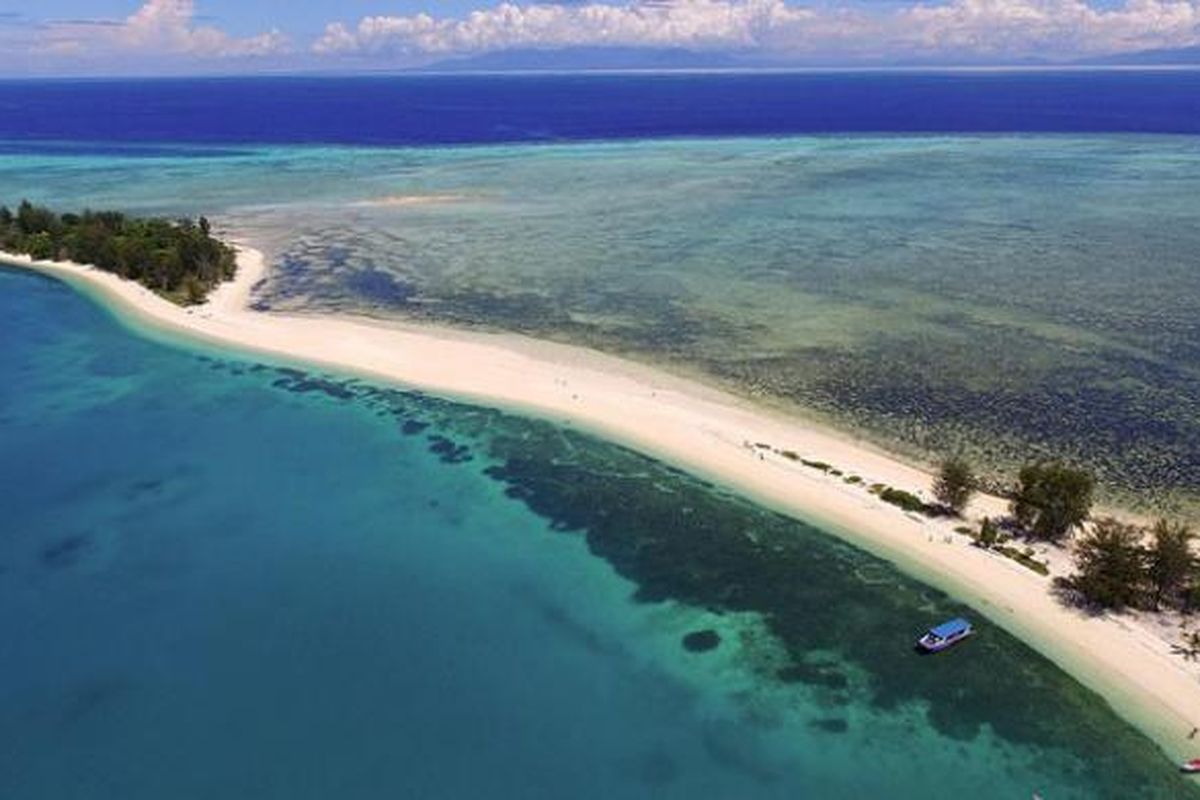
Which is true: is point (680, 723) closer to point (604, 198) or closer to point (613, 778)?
point (613, 778)

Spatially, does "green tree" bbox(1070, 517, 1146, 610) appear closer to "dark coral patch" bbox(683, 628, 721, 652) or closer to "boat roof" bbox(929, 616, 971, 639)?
"boat roof" bbox(929, 616, 971, 639)

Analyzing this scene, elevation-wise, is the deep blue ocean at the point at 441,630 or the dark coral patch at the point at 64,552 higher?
the dark coral patch at the point at 64,552

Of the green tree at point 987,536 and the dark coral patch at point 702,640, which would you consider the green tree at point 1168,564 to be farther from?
the dark coral patch at point 702,640

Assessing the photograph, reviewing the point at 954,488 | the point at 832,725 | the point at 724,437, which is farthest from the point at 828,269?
the point at 832,725

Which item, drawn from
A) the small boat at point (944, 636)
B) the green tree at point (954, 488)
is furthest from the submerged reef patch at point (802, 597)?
the green tree at point (954, 488)

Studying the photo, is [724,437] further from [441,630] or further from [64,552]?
[64,552]

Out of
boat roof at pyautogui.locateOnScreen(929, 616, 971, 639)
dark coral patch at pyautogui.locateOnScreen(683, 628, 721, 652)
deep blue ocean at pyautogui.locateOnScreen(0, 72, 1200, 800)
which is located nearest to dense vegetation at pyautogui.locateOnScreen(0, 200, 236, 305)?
deep blue ocean at pyautogui.locateOnScreen(0, 72, 1200, 800)
